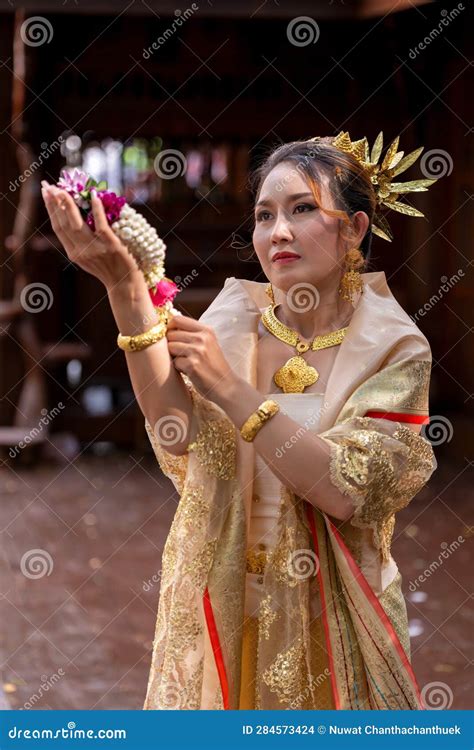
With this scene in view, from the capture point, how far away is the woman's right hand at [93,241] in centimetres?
170

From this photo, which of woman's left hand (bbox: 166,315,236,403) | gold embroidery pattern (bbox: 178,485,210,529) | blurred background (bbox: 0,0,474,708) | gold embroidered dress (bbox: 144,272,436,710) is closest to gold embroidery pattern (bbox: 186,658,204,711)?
gold embroidered dress (bbox: 144,272,436,710)

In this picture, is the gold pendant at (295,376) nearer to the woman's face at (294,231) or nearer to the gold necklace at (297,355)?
the gold necklace at (297,355)

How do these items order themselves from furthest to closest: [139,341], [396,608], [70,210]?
[396,608] < [139,341] < [70,210]

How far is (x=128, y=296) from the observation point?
1.78 metres

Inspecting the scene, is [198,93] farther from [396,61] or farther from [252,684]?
[252,684]

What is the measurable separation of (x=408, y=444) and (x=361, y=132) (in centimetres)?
760

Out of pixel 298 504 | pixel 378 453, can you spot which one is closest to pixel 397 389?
pixel 378 453

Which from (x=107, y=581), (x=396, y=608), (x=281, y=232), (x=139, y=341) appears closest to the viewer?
(x=139, y=341)

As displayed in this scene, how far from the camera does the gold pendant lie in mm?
2023

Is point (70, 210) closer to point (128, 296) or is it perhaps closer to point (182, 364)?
point (128, 296)

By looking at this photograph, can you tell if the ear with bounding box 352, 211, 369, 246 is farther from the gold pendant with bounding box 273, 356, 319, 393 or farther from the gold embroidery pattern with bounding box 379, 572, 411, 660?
the gold embroidery pattern with bounding box 379, 572, 411, 660

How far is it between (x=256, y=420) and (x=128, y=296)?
28 centimetres

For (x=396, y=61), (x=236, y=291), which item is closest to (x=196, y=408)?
(x=236, y=291)

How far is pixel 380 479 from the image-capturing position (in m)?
1.91
